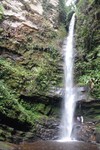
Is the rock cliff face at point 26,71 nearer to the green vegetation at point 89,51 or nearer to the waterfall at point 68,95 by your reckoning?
the waterfall at point 68,95

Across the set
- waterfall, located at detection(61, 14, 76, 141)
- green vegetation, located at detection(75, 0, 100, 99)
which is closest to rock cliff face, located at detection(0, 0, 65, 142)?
waterfall, located at detection(61, 14, 76, 141)

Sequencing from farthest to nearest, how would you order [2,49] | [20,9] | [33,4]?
[33,4] < [20,9] < [2,49]

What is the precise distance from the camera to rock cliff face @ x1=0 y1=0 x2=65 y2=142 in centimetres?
1326

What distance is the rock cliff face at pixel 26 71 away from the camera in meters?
13.3

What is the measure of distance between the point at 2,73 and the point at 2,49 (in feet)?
7.00

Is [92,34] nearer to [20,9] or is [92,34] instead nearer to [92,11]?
[92,11]

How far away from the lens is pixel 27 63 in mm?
17578

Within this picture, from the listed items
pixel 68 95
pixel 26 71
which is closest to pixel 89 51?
pixel 68 95

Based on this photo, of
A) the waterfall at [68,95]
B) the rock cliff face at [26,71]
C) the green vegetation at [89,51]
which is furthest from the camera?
the green vegetation at [89,51]

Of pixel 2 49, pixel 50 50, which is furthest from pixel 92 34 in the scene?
pixel 2 49

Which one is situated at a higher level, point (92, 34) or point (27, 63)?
point (92, 34)

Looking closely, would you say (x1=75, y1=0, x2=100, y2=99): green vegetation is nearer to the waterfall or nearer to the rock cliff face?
the waterfall

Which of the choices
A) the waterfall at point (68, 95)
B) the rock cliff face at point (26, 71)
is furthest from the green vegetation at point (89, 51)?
the rock cliff face at point (26, 71)

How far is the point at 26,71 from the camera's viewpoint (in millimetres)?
17141
